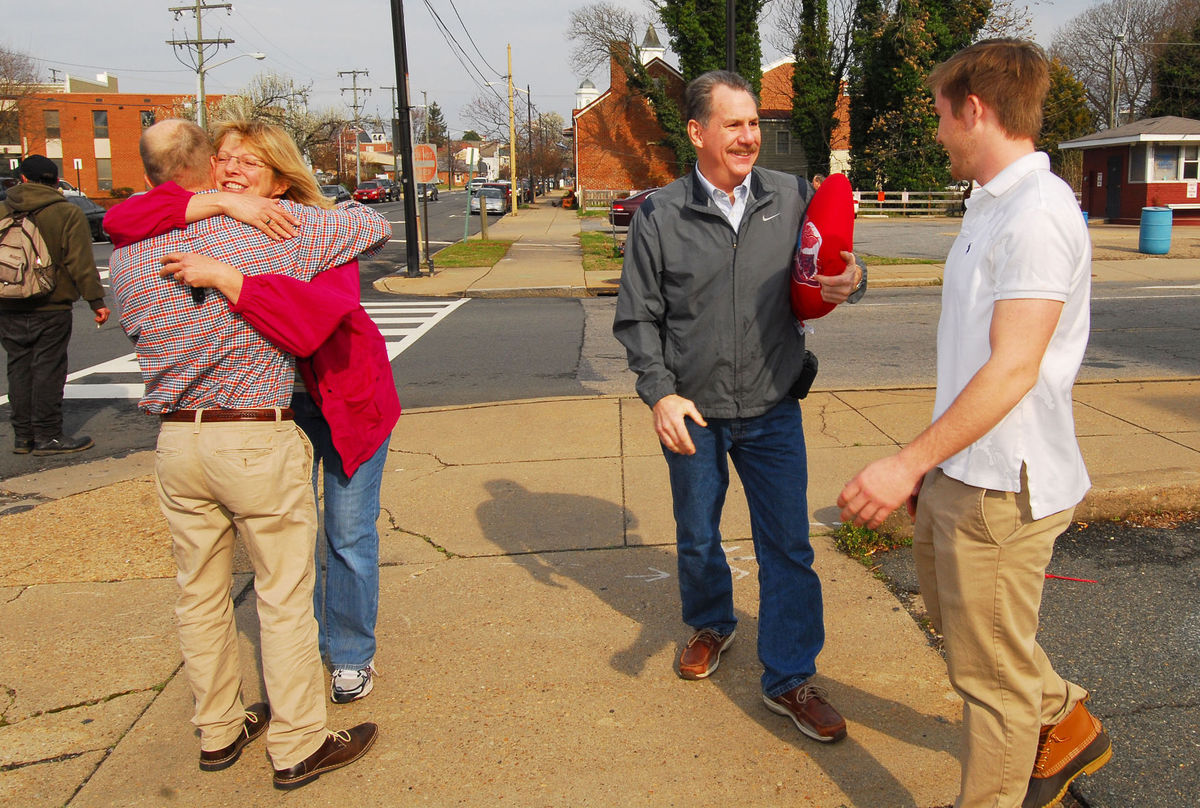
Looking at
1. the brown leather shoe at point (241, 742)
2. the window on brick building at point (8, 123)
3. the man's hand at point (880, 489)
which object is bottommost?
the brown leather shoe at point (241, 742)

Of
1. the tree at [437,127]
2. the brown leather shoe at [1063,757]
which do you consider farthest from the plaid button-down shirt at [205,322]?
the tree at [437,127]

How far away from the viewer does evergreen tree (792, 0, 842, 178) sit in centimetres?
4203

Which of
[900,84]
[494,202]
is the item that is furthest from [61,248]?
[494,202]

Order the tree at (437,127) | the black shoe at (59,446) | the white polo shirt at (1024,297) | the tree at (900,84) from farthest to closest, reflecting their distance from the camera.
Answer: the tree at (437,127) → the tree at (900,84) → the black shoe at (59,446) → the white polo shirt at (1024,297)

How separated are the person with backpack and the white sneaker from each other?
4584 millimetres

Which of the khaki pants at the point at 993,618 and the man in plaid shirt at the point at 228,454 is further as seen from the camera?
the man in plaid shirt at the point at 228,454

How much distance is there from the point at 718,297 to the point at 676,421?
0.47m

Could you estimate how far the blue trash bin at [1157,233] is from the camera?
18.9 metres

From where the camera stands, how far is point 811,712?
121 inches

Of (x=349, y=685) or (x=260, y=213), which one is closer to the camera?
(x=260, y=213)

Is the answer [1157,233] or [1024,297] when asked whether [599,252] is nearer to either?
[1157,233]

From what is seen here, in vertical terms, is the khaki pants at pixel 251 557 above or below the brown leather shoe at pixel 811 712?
above

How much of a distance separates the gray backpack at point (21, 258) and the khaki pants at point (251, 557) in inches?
189

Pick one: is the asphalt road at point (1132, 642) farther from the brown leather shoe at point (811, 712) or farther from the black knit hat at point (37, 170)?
the black knit hat at point (37, 170)
